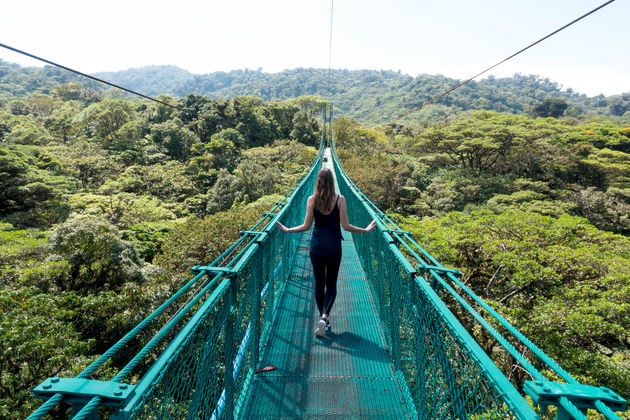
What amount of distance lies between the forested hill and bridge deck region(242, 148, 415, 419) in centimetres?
5405

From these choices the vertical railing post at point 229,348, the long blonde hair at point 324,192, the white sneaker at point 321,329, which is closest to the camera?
the vertical railing post at point 229,348

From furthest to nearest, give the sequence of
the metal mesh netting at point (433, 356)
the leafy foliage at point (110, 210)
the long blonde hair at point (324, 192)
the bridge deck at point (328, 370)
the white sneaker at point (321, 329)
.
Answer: the leafy foliage at point (110, 210) < the white sneaker at point (321, 329) < the long blonde hair at point (324, 192) < the bridge deck at point (328, 370) < the metal mesh netting at point (433, 356)

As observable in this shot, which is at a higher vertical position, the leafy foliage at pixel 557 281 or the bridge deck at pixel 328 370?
the bridge deck at pixel 328 370

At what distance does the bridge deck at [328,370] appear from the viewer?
1.93m

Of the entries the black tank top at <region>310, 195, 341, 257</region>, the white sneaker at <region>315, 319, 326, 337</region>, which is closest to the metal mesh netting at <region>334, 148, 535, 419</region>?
the black tank top at <region>310, 195, 341, 257</region>

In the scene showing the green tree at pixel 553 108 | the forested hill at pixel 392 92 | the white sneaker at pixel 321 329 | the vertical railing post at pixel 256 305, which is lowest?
the white sneaker at pixel 321 329

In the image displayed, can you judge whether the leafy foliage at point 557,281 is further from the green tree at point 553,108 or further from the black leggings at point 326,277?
the green tree at point 553,108

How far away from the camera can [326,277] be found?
2.52 meters

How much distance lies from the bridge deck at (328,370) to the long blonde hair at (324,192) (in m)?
1.12

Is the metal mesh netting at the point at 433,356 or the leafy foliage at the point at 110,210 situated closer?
the metal mesh netting at the point at 433,356

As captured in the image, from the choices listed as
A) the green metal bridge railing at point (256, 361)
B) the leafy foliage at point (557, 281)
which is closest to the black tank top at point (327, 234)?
the green metal bridge railing at point (256, 361)

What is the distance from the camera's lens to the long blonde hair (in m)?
2.26

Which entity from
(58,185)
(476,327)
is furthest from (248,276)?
(58,185)

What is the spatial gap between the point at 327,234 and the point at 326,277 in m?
0.40
